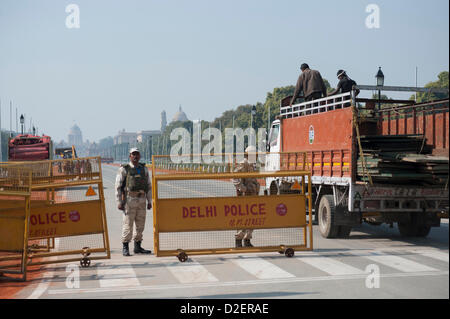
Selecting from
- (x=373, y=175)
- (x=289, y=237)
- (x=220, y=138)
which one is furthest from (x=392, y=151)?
(x=220, y=138)

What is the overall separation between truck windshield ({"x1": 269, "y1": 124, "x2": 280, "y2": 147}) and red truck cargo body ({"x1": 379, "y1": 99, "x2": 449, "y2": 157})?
15.5 ft

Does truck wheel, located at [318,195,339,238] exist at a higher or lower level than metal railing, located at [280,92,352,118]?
lower

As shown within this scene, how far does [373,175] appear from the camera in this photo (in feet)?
38.2

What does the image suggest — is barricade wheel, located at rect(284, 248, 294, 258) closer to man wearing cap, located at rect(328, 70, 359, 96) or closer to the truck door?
man wearing cap, located at rect(328, 70, 359, 96)

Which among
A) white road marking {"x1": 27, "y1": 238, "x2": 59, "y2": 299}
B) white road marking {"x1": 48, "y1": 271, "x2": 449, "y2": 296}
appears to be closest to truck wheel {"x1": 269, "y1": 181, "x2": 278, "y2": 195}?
white road marking {"x1": 48, "y1": 271, "x2": 449, "y2": 296}

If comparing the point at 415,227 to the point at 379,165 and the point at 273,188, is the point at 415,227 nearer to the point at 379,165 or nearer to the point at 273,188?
the point at 379,165

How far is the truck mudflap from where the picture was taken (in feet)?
38.7

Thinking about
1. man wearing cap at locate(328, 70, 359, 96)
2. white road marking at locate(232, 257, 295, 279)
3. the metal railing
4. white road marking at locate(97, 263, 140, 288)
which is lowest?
white road marking at locate(97, 263, 140, 288)

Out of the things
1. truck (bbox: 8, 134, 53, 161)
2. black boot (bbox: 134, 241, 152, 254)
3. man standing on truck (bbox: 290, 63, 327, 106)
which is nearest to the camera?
black boot (bbox: 134, 241, 152, 254)

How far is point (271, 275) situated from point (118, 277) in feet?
7.63

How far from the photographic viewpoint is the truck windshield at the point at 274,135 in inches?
704

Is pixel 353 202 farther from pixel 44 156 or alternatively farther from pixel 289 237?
pixel 44 156

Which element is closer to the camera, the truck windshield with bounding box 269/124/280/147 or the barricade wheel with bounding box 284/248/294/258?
the barricade wheel with bounding box 284/248/294/258

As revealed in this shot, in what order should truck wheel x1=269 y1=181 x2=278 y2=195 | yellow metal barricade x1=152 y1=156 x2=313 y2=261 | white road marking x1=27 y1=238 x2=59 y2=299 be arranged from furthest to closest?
truck wheel x1=269 y1=181 x2=278 y2=195, yellow metal barricade x1=152 y1=156 x2=313 y2=261, white road marking x1=27 y1=238 x2=59 y2=299
